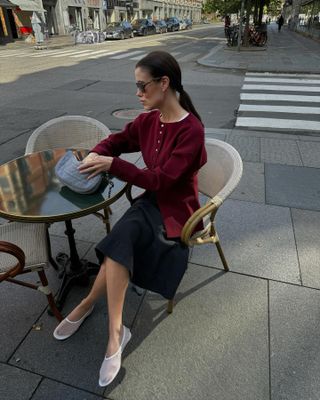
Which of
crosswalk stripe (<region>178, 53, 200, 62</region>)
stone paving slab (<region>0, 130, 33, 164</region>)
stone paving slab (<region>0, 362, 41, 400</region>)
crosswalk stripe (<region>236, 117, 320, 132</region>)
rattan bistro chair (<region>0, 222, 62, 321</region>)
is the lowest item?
crosswalk stripe (<region>178, 53, 200, 62</region>)

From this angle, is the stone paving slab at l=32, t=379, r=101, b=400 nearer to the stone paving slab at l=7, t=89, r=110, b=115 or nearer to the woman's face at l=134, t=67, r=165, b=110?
the woman's face at l=134, t=67, r=165, b=110

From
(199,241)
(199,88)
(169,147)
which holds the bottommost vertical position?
(199,88)

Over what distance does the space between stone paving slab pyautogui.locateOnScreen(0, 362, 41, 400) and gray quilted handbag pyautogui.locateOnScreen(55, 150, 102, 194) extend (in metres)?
1.15

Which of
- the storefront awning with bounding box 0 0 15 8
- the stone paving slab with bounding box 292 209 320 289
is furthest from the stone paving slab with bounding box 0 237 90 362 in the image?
the storefront awning with bounding box 0 0 15 8

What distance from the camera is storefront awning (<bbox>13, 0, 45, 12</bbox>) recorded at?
2716cm

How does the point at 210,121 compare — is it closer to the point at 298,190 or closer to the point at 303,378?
the point at 298,190

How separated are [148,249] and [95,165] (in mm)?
602

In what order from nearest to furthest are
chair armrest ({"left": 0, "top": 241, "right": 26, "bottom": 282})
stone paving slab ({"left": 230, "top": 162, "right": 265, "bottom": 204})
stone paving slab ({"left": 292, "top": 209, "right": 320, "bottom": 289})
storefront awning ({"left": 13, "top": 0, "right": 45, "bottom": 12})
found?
1. chair armrest ({"left": 0, "top": 241, "right": 26, "bottom": 282})
2. stone paving slab ({"left": 292, "top": 209, "right": 320, "bottom": 289})
3. stone paving slab ({"left": 230, "top": 162, "right": 265, "bottom": 204})
4. storefront awning ({"left": 13, "top": 0, "right": 45, "bottom": 12})

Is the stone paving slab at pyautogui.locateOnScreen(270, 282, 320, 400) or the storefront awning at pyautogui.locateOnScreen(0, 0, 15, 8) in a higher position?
the storefront awning at pyautogui.locateOnScreen(0, 0, 15, 8)

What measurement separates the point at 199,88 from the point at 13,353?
9.00 metres

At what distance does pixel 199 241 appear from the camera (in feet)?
7.57

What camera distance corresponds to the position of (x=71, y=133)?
10.4ft

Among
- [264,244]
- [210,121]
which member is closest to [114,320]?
[264,244]

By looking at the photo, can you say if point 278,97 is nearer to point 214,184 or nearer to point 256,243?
point 256,243
